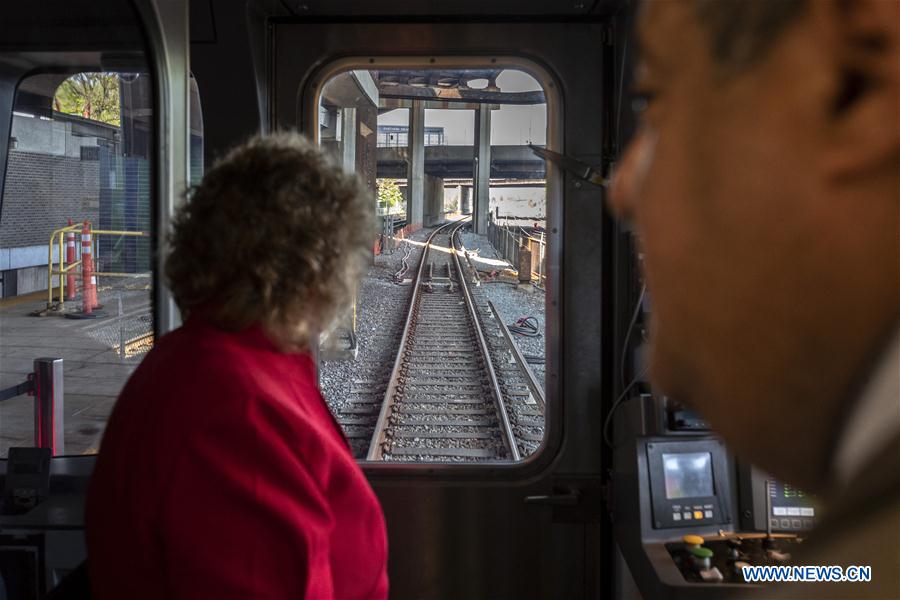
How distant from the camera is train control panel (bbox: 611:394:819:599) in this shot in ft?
8.31

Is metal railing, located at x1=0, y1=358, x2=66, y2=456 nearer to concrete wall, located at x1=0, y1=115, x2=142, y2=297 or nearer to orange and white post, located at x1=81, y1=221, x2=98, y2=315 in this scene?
orange and white post, located at x1=81, y1=221, x2=98, y2=315

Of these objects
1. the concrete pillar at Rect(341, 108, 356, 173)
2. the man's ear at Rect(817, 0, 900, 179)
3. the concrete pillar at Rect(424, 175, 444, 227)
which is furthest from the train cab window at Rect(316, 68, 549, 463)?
the concrete pillar at Rect(424, 175, 444, 227)

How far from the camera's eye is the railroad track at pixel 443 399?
416 cm

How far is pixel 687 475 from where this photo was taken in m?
2.62

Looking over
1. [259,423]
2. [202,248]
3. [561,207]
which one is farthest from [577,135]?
[259,423]

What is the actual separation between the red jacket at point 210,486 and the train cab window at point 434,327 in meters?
0.52

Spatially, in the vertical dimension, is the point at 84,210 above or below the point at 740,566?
above

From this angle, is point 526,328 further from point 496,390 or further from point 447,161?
point 447,161

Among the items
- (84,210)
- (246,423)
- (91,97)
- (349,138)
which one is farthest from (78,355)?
(246,423)

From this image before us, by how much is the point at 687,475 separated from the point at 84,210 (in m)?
2.65

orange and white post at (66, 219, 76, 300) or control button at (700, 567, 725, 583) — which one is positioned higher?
orange and white post at (66, 219, 76, 300)

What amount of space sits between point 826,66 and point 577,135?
253 centimetres

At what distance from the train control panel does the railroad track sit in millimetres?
801

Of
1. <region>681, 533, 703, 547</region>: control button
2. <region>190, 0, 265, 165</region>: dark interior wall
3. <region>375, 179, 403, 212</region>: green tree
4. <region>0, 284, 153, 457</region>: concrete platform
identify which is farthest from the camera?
<region>375, 179, 403, 212</region>: green tree
